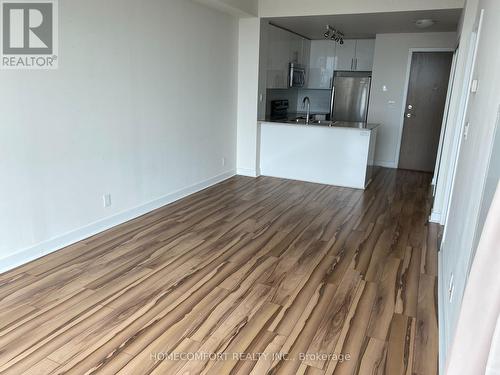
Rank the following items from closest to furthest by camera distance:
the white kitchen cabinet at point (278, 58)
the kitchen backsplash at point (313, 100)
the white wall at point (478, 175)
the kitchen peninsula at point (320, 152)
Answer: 1. the white wall at point (478, 175)
2. the kitchen peninsula at point (320, 152)
3. the white kitchen cabinet at point (278, 58)
4. the kitchen backsplash at point (313, 100)

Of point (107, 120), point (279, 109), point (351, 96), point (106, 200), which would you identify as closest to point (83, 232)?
point (106, 200)

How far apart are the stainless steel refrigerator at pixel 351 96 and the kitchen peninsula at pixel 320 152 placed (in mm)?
1537

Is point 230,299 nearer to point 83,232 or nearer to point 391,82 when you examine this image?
point 83,232

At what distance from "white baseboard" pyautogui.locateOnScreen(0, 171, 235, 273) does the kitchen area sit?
1.59m

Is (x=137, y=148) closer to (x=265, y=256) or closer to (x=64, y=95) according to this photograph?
(x=64, y=95)

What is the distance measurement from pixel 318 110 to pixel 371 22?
2462 mm

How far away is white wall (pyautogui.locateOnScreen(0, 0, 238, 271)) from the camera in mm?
2814

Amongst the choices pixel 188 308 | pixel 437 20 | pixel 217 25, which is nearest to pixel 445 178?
pixel 437 20

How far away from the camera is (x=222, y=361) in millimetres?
1983

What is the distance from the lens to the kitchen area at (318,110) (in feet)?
17.7

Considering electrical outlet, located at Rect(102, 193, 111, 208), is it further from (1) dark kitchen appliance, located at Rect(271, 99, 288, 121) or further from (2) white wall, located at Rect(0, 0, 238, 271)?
(1) dark kitchen appliance, located at Rect(271, 99, 288, 121)

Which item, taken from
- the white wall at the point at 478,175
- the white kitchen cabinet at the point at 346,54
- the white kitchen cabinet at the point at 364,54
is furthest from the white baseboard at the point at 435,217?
the white kitchen cabinet at the point at 346,54

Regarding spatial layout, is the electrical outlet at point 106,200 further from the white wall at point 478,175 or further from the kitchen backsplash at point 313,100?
the kitchen backsplash at point 313,100

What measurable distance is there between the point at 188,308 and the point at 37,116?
1818 mm
